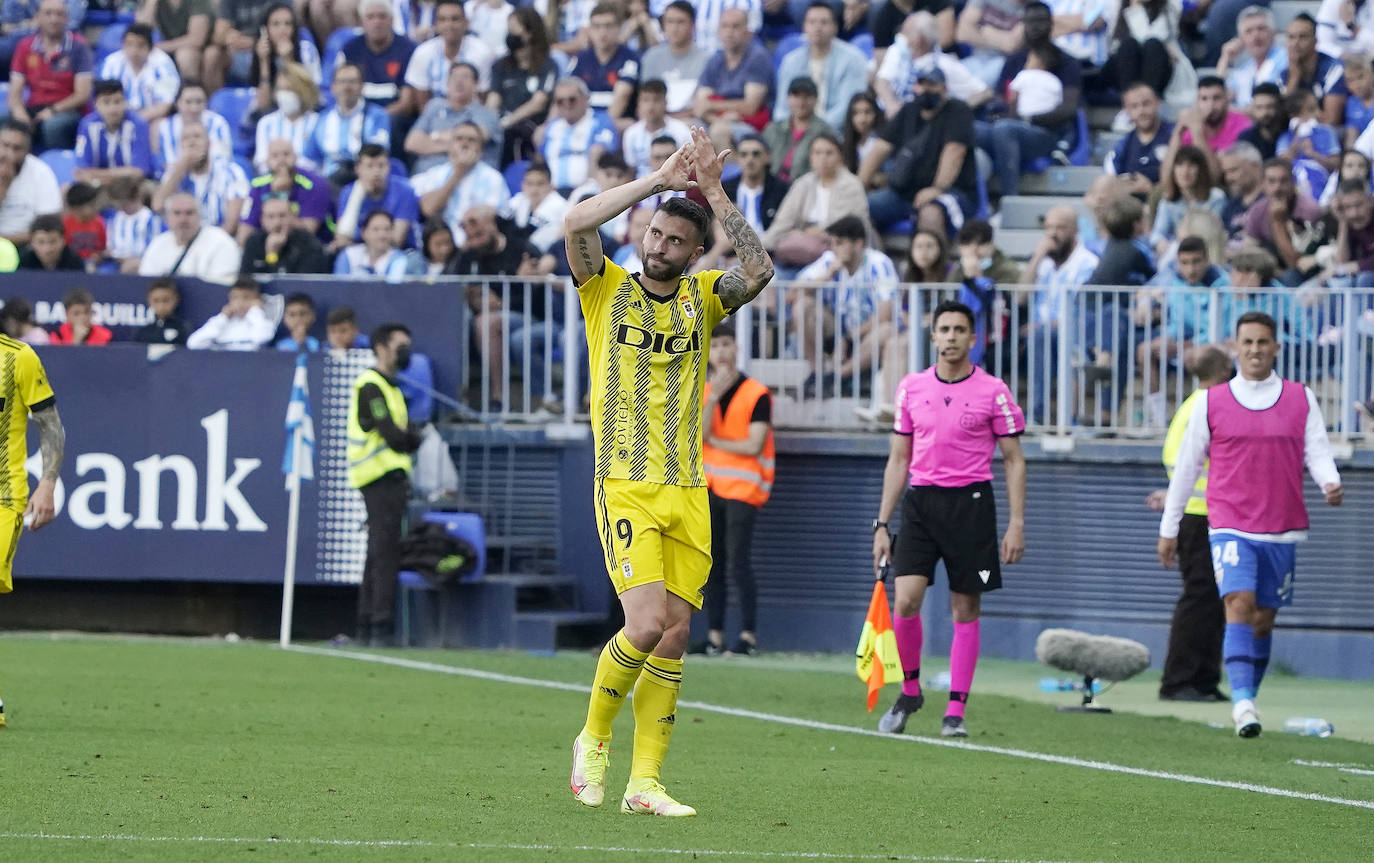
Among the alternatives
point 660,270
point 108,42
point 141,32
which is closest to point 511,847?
point 660,270

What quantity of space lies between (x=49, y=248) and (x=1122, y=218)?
8.84 meters

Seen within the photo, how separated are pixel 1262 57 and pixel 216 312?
917cm

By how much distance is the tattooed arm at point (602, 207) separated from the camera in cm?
746

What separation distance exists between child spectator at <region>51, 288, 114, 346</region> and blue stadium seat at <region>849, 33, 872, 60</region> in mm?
7425

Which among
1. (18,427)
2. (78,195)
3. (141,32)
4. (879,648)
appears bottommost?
(879,648)

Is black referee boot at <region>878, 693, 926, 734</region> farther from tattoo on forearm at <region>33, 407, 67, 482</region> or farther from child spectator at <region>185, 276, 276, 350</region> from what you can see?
child spectator at <region>185, 276, 276, 350</region>

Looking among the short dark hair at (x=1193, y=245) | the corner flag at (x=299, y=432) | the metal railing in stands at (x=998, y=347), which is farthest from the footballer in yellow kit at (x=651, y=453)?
the corner flag at (x=299, y=432)

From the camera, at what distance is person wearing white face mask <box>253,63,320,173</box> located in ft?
66.7

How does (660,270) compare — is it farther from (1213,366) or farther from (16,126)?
(16,126)

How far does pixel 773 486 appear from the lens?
55.0 ft

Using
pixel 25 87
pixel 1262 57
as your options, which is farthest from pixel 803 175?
pixel 25 87

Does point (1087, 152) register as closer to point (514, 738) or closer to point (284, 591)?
point (284, 591)

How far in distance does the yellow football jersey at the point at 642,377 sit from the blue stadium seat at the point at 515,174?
11347 mm

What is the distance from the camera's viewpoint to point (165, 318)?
17.0 metres
